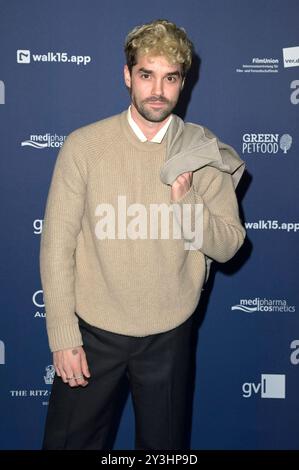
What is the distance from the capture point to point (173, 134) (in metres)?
1.91

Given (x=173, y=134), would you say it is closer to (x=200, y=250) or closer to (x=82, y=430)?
(x=200, y=250)

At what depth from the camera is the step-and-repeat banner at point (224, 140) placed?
2514mm

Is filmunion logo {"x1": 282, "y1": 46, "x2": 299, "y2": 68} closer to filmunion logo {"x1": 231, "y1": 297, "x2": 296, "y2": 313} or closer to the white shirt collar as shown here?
the white shirt collar

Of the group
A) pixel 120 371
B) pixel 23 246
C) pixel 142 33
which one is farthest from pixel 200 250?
pixel 23 246

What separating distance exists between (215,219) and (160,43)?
0.55m

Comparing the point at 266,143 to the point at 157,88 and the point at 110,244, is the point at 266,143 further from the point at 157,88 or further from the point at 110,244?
the point at 110,244

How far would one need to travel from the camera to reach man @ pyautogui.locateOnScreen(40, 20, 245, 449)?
6.03 ft

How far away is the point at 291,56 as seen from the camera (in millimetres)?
2527

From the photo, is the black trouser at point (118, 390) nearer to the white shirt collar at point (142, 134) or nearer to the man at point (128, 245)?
the man at point (128, 245)

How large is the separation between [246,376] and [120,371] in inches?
39.0

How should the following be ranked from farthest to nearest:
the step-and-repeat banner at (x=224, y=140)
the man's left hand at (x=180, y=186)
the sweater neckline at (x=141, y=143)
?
the step-and-repeat banner at (x=224, y=140)
the sweater neckline at (x=141, y=143)
the man's left hand at (x=180, y=186)

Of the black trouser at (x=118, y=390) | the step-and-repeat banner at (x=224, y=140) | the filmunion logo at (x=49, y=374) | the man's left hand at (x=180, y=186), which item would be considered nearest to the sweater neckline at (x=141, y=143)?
the man's left hand at (x=180, y=186)

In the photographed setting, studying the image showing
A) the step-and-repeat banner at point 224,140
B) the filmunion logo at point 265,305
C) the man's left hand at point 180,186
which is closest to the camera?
the man's left hand at point 180,186
